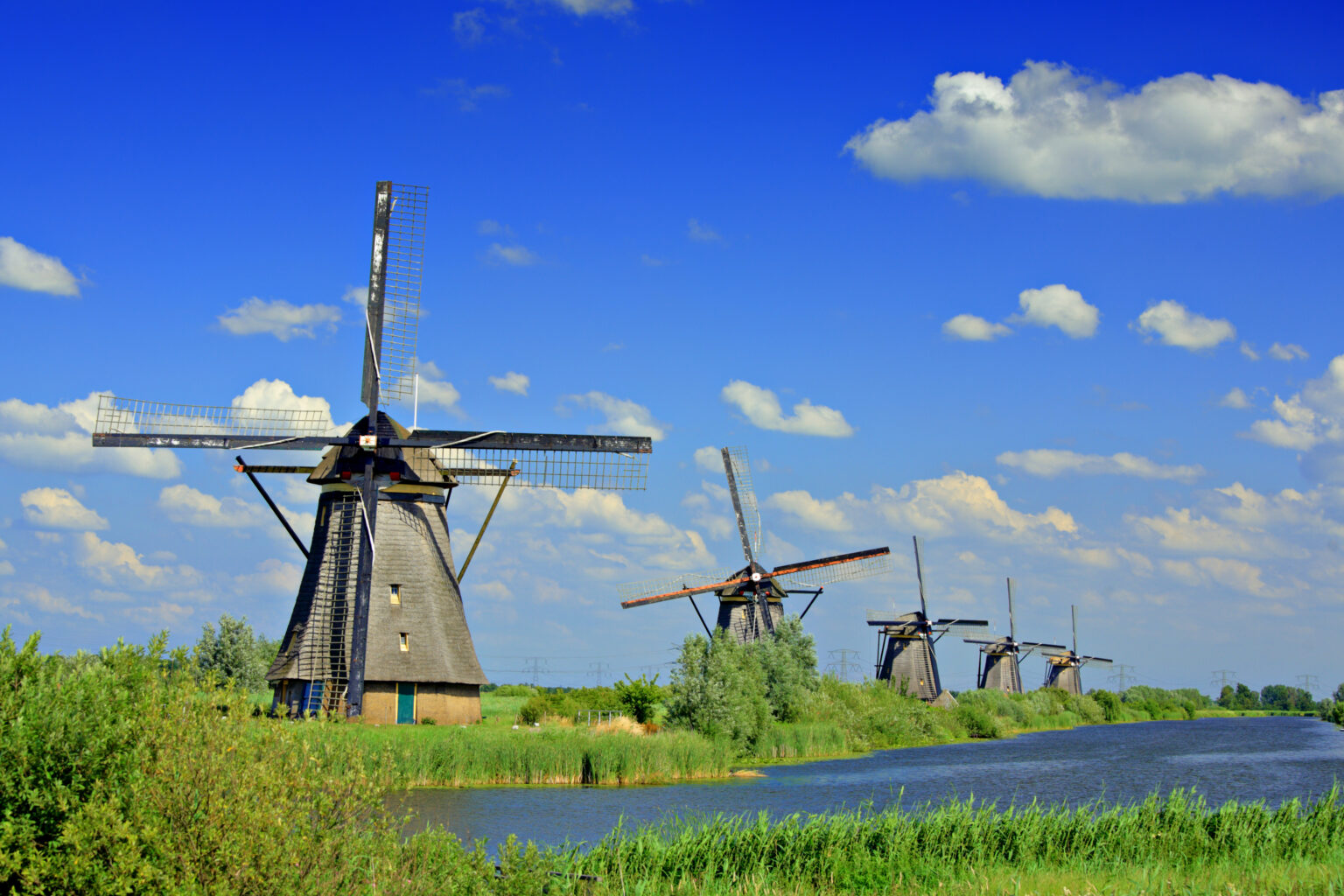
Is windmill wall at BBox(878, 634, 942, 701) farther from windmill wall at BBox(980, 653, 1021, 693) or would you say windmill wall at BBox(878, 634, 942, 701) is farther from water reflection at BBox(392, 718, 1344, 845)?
windmill wall at BBox(980, 653, 1021, 693)

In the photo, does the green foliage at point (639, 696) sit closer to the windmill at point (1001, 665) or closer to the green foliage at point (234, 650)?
the green foliage at point (234, 650)

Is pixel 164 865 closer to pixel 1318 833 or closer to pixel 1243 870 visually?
pixel 1243 870

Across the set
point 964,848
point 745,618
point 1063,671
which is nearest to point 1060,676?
point 1063,671

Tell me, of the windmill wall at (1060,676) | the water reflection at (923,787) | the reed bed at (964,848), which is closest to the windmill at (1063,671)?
the windmill wall at (1060,676)

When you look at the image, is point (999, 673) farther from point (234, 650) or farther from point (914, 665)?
point (234, 650)

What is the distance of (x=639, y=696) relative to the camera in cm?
3294

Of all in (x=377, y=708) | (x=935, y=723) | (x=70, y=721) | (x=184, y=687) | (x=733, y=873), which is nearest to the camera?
(x=70, y=721)

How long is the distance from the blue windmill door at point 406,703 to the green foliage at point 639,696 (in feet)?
28.9

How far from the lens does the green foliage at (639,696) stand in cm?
3291

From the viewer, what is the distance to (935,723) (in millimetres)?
48938

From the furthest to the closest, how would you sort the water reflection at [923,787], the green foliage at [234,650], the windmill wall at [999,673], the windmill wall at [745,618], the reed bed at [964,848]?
1. the windmill wall at [999,673]
2. the windmill wall at [745,618]
3. the green foliage at [234,650]
4. the water reflection at [923,787]
5. the reed bed at [964,848]

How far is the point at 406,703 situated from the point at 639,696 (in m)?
9.24

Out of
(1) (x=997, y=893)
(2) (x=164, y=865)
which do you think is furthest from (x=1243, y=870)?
(2) (x=164, y=865)

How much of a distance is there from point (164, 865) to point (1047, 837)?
1044 centimetres
